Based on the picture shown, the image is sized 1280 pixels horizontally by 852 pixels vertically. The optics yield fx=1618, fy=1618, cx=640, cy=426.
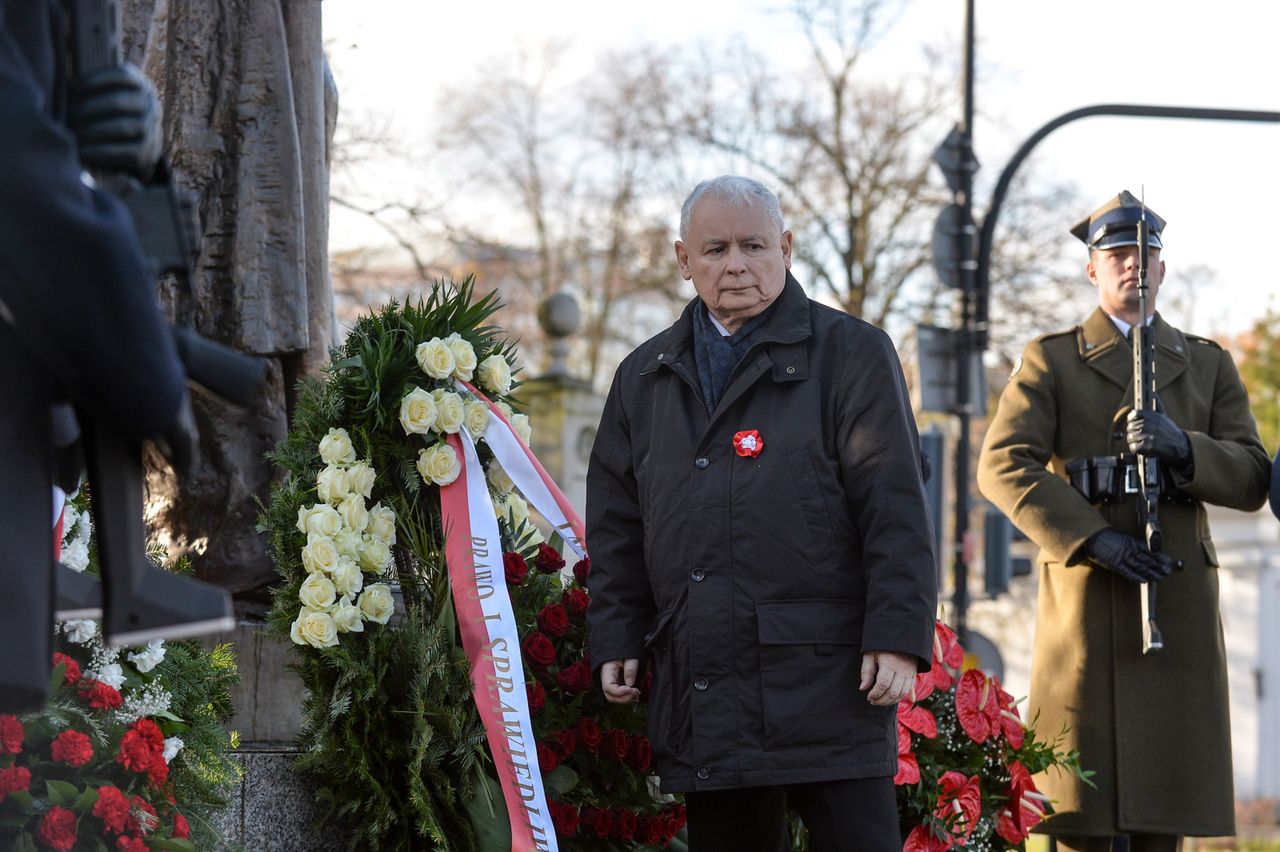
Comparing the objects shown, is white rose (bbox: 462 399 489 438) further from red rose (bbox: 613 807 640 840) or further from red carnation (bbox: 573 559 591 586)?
red rose (bbox: 613 807 640 840)

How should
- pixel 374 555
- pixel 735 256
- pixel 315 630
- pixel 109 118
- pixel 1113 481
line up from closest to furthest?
pixel 109 118, pixel 735 256, pixel 315 630, pixel 374 555, pixel 1113 481

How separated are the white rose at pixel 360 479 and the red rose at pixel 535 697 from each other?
2.39 ft

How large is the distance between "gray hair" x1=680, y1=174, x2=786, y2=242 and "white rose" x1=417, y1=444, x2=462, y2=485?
109cm

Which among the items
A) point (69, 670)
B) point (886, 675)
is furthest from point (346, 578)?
point (886, 675)

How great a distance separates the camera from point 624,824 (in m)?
4.54

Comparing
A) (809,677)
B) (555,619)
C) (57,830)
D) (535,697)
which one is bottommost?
(57,830)

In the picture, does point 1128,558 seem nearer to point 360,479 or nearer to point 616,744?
point 616,744

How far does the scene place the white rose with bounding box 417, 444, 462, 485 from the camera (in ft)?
15.5

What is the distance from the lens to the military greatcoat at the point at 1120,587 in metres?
5.25

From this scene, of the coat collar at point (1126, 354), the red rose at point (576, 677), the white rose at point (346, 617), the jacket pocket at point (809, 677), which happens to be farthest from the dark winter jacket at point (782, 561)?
the coat collar at point (1126, 354)

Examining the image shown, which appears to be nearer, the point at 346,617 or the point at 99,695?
the point at 99,695

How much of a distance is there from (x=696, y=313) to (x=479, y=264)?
21250 millimetres

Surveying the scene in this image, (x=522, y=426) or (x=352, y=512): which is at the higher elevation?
(x=522, y=426)

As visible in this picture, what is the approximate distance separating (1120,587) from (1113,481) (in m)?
0.35
